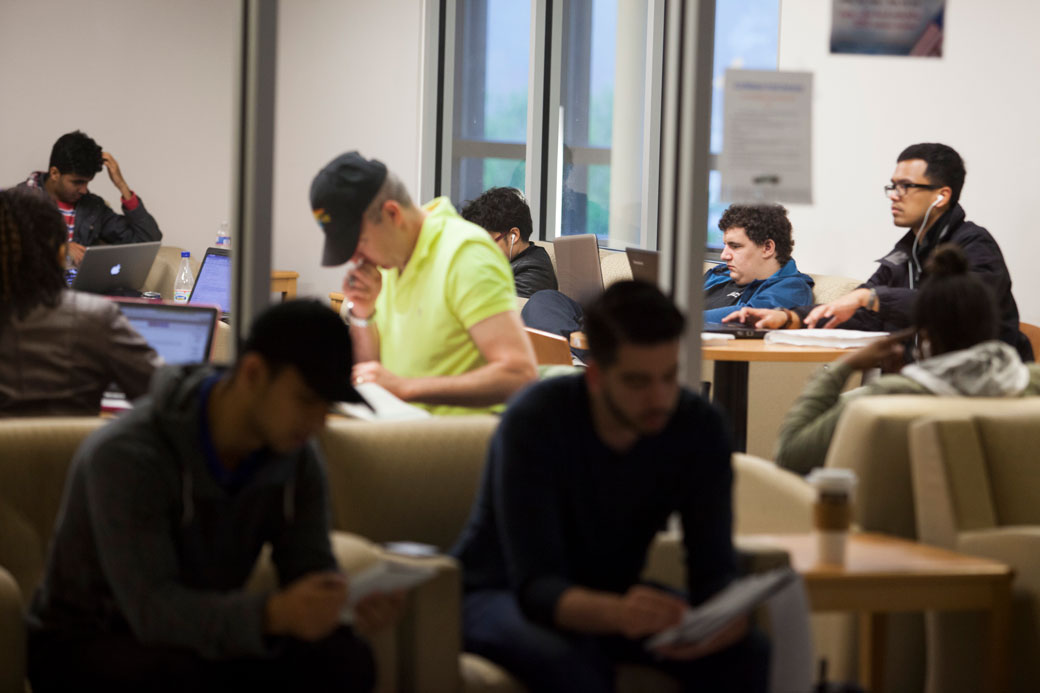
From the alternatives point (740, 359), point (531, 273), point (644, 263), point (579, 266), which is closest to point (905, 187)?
point (740, 359)

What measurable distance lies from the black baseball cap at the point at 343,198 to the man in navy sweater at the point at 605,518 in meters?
0.88

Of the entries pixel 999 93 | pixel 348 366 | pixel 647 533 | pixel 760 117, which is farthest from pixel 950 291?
pixel 999 93

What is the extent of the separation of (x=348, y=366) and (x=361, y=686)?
0.54 m

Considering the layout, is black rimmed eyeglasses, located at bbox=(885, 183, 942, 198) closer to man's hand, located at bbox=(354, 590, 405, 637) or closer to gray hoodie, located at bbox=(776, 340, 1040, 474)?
gray hoodie, located at bbox=(776, 340, 1040, 474)

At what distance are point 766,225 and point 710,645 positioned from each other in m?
3.74

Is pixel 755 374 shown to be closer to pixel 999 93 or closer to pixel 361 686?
pixel 999 93

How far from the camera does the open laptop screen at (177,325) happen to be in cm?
357

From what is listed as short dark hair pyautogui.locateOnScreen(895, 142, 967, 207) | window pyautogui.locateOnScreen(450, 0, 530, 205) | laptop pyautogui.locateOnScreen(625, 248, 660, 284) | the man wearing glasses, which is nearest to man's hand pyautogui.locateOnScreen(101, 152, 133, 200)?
window pyautogui.locateOnScreen(450, 0, 530, 205)

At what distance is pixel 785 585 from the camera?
218 cm

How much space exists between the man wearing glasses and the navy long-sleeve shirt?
8.00 ft

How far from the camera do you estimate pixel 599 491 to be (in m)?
2.30

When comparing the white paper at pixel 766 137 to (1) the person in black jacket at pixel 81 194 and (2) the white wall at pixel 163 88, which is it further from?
(2) the white wall at pixel 163 88

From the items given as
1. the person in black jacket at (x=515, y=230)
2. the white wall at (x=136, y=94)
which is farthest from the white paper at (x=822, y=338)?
the white wall at (x=136, y=94)

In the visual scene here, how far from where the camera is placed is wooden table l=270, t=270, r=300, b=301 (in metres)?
2.69
